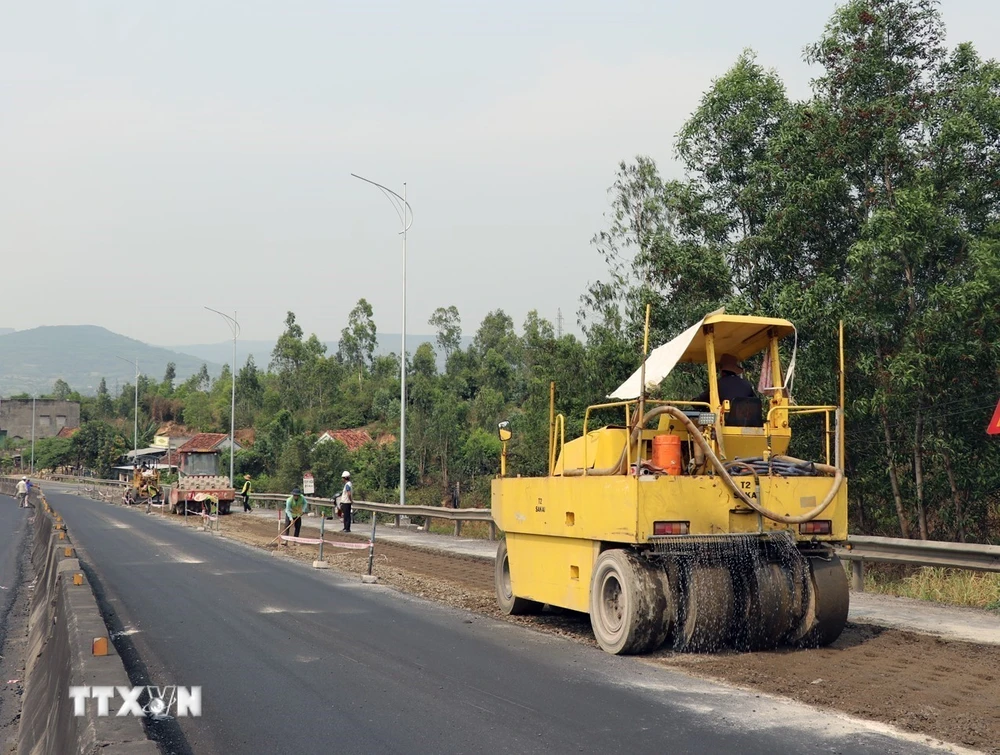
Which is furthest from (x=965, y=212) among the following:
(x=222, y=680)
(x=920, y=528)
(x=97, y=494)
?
(x=97, y=494)

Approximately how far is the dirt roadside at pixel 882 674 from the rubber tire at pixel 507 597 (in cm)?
13

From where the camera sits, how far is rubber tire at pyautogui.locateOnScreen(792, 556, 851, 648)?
1008 centimetres

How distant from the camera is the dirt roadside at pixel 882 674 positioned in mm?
7227

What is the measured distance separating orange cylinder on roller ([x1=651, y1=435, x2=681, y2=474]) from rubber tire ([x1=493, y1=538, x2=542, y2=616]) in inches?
135

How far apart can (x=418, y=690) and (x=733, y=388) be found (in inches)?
178

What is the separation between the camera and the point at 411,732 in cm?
704

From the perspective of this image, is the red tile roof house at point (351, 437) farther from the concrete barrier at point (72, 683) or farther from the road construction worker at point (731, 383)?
the road construction worker at point (731, 383)

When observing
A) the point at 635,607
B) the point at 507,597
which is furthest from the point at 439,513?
the point at 635,607

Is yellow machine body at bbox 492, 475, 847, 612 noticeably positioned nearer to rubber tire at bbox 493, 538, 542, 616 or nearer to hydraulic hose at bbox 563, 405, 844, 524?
hydraulic hose at bbox 563, 405, 844, 524

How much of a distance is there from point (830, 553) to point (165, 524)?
30.7 metres

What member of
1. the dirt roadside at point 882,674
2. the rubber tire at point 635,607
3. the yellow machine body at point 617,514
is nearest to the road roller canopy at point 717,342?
the yellow machine body at point 617,514

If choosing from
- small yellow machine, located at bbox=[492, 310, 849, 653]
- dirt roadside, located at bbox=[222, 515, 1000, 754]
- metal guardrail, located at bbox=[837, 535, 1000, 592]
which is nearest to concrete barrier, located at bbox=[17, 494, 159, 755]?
small yellow machine, located at bbox=[492, 310, 849, 653]

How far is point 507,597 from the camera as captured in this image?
43.9 feet

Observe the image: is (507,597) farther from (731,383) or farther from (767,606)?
(731,383)
